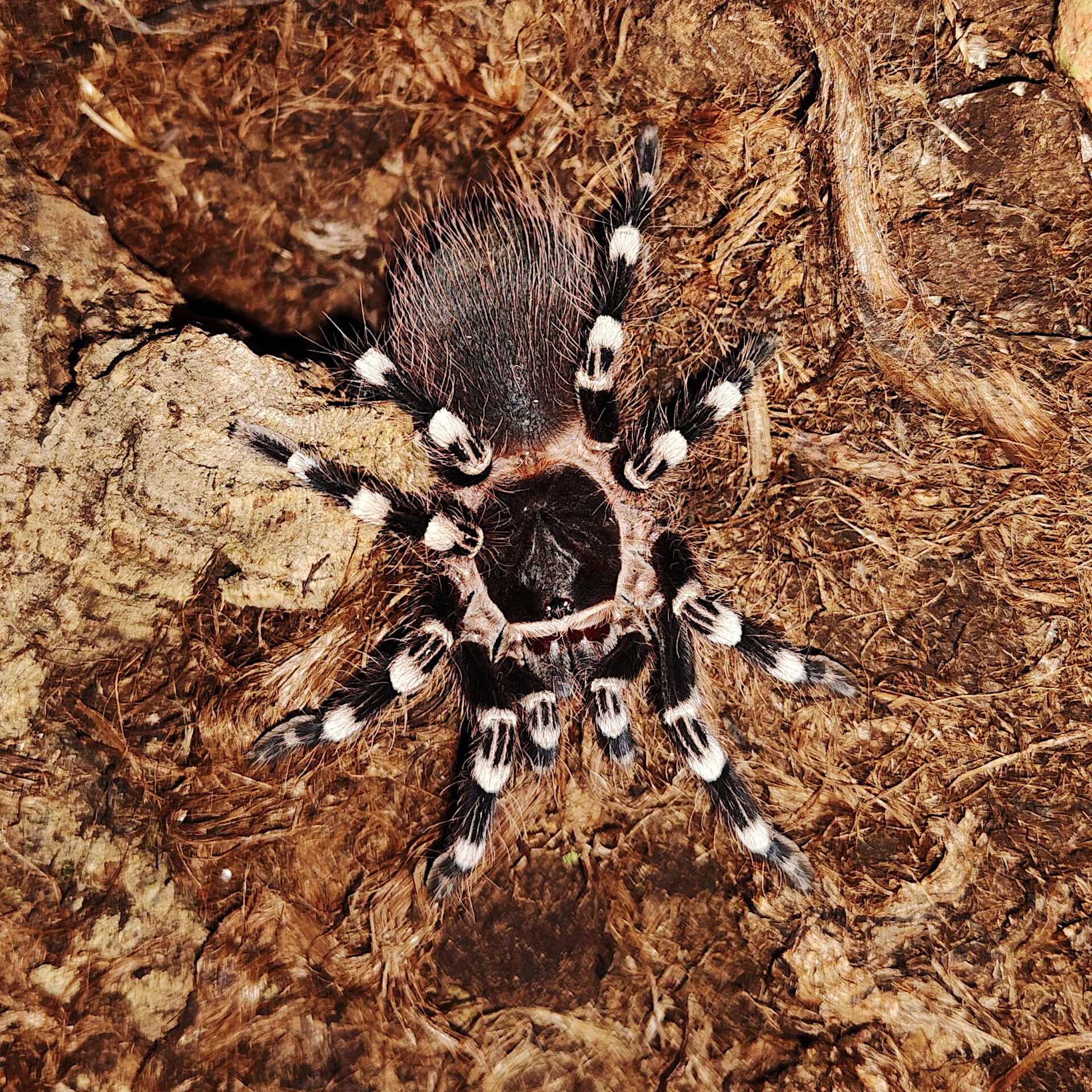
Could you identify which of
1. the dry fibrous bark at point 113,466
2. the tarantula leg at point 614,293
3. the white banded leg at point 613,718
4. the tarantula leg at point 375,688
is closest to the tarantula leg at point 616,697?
the white banded leg at point 613,718

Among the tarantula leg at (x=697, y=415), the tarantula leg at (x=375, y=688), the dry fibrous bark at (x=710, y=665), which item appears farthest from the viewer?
the tarantula leg at (x=697, y=415)

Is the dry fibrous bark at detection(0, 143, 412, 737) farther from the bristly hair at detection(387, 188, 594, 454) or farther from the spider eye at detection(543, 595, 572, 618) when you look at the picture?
the spider eye at detection(543, 595, 572, 618)

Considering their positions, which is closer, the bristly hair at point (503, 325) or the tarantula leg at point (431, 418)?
the tarantula leg at point (431, 418)

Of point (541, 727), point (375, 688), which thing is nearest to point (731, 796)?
point (541, 727)

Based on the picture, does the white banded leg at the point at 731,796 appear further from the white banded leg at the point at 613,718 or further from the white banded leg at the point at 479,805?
the white banded leg at the point at 479,805

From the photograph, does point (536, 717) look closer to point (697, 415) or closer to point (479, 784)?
point (479, 784)

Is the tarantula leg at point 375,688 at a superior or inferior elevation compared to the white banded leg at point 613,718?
superior

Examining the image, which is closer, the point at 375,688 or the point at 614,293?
the point at 375,688
